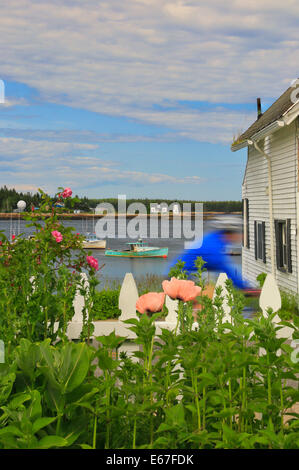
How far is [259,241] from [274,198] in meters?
2.19

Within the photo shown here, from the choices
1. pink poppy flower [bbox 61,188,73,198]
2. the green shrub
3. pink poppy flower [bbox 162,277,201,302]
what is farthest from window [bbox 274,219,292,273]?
pink poppy flower [bbox 162,277,201,302]

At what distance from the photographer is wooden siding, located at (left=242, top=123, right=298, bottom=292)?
12984mm

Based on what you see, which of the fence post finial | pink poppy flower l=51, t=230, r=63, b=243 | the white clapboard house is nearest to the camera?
the fence post finial

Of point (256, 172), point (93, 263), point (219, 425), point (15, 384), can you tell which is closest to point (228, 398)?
point (219, 425)

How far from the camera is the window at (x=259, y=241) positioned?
15.9m

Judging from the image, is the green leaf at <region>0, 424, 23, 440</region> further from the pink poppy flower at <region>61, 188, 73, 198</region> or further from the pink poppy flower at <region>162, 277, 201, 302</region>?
the pink poppy flower at <region>61, 188, 73, 198</region>

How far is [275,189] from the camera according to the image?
1483 cm

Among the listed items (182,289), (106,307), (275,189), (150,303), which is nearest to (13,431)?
(150,303)

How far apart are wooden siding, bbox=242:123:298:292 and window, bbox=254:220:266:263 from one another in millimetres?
183

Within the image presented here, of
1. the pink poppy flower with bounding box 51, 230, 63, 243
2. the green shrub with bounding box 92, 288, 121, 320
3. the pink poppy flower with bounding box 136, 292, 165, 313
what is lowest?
the green shrub with bounding box 92, 288, 121, 320

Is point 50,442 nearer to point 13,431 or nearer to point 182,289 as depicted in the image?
point 13,431

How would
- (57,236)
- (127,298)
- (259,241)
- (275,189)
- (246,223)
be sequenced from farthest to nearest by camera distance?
(246,223), (259,241), (275,189), (57,236), (127,298)

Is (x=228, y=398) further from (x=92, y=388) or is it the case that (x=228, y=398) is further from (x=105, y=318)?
(x=105, y=318)

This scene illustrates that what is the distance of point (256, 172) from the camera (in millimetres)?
17578
